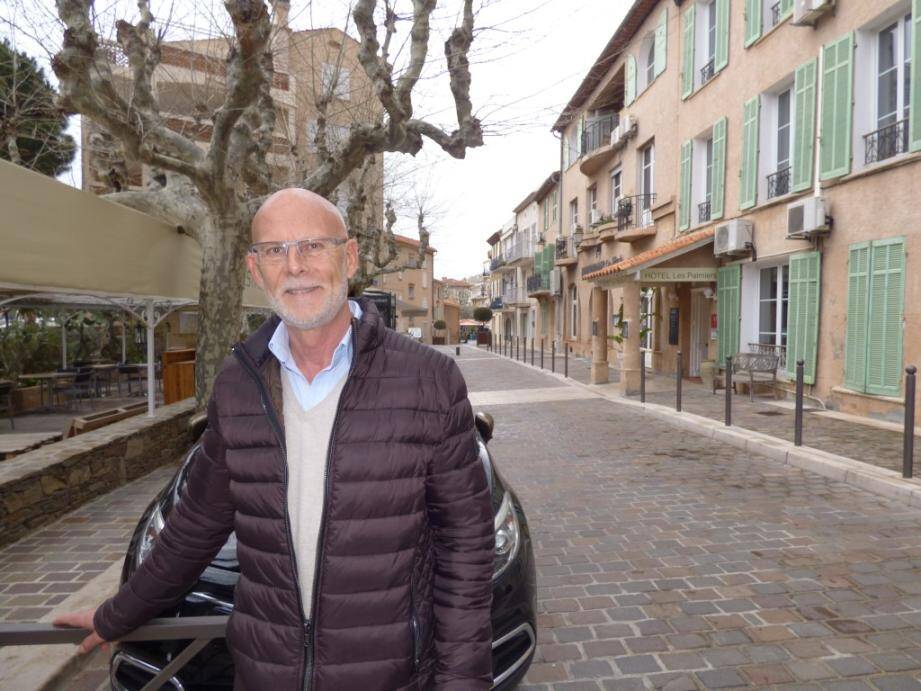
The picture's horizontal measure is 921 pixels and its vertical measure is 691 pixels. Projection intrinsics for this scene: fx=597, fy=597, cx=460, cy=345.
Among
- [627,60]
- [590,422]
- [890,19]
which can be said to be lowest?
[590,422]

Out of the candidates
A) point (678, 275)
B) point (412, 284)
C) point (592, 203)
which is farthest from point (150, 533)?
point (412, 284)

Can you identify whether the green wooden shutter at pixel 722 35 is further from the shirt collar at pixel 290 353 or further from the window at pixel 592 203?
the shirt collar at pixel 290 353

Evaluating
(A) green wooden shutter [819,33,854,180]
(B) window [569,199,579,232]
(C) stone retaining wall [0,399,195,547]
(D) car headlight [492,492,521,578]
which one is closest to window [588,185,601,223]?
(B) window [569,199,579,232]

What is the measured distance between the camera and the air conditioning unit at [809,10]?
9555mm

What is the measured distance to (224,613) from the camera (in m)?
2.32

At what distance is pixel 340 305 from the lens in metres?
1.66

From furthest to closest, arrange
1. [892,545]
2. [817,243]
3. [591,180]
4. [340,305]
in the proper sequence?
[591,180], [817,243], [892,545], [340,305]

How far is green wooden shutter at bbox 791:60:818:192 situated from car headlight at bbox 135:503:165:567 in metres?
11.0

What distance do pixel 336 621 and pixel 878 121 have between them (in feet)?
36.0

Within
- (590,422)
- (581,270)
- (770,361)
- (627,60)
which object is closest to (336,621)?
(590,422)

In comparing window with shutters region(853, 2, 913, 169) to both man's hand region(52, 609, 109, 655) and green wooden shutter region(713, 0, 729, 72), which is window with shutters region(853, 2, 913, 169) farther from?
man's hand region(52, 609, 109, 655)

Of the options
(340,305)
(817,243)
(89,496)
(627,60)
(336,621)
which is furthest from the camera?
(627,60)

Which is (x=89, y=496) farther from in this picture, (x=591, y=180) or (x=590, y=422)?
(x=591, y=180)

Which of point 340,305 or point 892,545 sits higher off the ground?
point 340,305
